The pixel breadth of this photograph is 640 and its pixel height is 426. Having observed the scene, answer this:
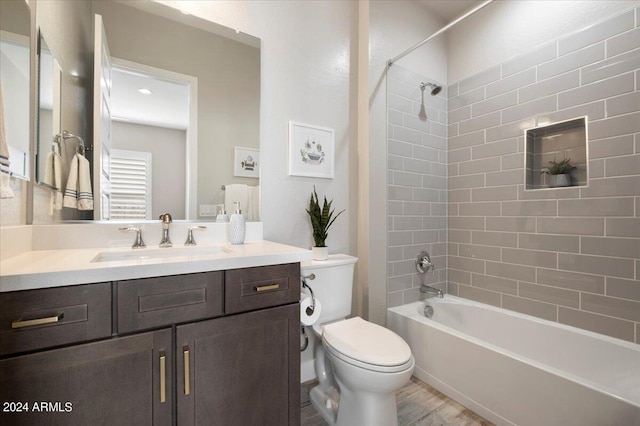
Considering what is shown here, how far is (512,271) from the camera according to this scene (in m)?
2.08

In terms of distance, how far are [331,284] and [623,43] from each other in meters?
2.09

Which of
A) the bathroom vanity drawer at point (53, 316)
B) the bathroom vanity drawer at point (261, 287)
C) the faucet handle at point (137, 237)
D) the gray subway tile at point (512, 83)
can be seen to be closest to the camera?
the bathroom vanity drawer at point (53, 316)

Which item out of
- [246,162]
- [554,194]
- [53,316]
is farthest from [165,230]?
[554,194]

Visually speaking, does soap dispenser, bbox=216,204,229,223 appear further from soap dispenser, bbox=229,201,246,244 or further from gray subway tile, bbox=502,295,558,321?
gray subway tile, bbox=502,295,558,321

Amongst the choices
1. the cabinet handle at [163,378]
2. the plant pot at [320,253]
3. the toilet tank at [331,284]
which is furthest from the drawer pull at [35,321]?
the plant pot at [320,253]

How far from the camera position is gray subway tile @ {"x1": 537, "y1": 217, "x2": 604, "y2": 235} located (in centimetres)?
168

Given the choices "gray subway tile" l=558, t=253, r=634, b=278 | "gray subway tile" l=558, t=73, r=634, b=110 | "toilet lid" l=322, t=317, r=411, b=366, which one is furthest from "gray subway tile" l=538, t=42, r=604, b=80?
"toilet lid" l=322, t=317, r=411, b=366

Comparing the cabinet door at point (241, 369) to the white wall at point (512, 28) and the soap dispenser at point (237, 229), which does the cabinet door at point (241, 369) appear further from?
the white wall at point (512, 28)

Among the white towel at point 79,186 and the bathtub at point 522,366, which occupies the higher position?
the white towel at point 79,186

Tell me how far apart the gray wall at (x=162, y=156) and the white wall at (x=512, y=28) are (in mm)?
2260

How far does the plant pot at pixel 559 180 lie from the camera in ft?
5.97

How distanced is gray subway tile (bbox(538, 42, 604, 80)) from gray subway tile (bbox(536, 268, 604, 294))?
4.17ft

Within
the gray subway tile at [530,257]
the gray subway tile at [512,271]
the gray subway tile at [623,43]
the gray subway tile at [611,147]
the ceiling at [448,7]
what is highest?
the ceiling at [448,7]

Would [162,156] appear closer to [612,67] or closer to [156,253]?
[156,253]
